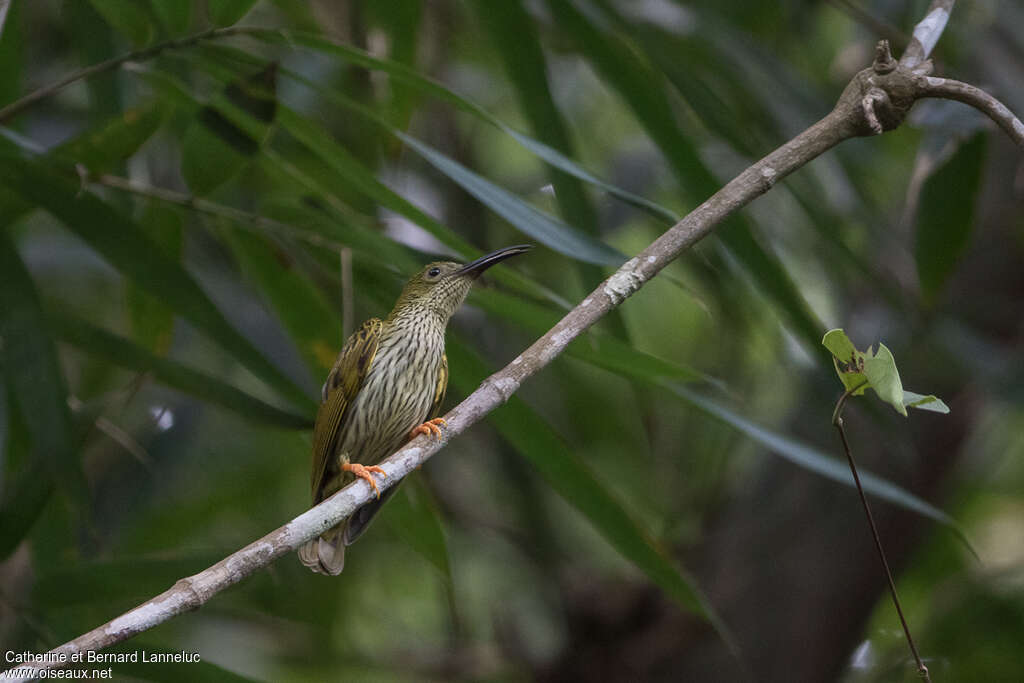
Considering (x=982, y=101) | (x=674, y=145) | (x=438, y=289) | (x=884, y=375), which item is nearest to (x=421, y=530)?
(x=438, y=289)

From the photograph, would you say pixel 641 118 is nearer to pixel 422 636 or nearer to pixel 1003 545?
pixel 422 636

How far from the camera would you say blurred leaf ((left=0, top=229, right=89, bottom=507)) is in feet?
8.22

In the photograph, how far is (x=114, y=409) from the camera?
3734 millimetres

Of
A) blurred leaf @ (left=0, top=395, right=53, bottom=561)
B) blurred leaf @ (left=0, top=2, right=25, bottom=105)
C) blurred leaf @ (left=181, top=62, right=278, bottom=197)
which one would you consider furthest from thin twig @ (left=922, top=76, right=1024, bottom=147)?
blurred leaf @ (left=0, top=2, right=25, bottom=105)

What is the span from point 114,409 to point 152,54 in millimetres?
1662

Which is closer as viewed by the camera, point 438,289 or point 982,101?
point 982,101

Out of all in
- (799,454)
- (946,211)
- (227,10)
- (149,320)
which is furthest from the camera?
(946,211)

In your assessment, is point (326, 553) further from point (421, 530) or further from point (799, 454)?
point (799, 454)

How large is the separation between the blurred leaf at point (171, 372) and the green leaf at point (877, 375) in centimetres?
128

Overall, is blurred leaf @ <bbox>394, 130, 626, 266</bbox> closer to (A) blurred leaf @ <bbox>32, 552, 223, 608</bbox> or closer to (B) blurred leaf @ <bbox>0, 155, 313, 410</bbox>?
(B) blurred leaf @ <bbox>0, 155, 313, 410</bbox>

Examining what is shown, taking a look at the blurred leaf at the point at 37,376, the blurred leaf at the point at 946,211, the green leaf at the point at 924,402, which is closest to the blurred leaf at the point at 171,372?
the blurred leaf at the point at 37,376

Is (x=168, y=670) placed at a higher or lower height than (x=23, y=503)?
lower

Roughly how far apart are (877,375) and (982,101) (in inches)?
24.6

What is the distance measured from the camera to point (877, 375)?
164 centimetres
